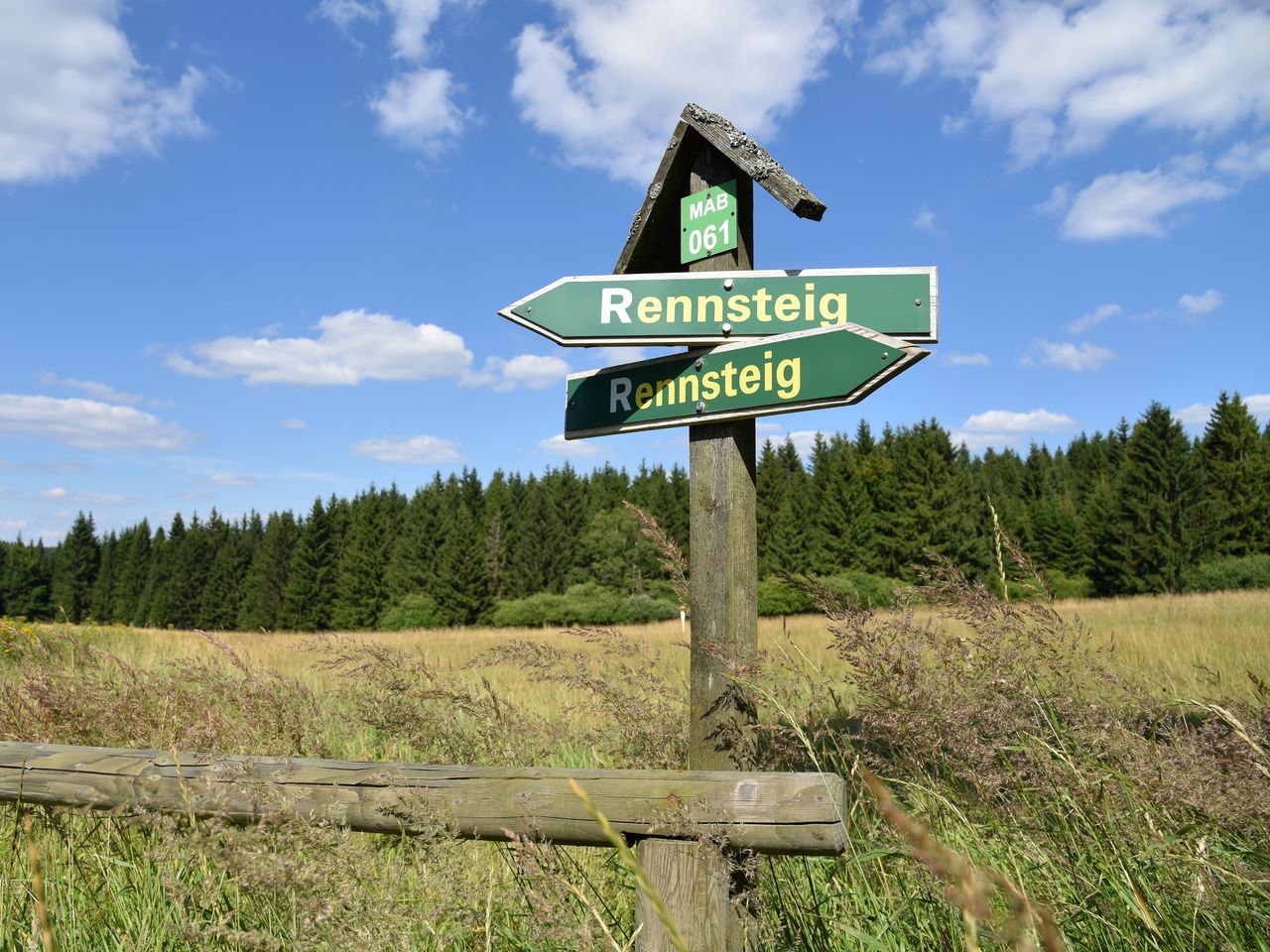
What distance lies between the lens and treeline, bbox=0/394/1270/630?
40.9m

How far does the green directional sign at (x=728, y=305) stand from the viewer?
2.75 metres

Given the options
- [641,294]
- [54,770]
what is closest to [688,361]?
[641,294]

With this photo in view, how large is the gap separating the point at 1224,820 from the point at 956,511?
148 ft

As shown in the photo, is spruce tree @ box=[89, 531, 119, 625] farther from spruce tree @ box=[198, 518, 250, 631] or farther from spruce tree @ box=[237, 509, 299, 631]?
spruce tree @ box=[237, 509, 299, 631]

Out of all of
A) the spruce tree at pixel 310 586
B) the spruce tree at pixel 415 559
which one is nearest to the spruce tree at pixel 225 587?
the spruce tree at pixel 310 586

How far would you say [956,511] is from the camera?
144 ft

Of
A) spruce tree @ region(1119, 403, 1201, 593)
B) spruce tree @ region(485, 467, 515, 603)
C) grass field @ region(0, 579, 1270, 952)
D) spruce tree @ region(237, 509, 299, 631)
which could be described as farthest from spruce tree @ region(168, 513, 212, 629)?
grass field @ region(0, 579, 1270, 952)

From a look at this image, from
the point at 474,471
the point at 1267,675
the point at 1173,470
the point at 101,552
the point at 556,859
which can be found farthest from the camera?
the point at 101,552

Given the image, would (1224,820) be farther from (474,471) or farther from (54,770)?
(474,471)

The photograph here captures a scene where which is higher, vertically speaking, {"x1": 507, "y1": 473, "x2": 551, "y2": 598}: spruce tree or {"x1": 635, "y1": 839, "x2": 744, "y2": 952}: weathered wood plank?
{"x1": 507, "y1": 473, "x2": 551, "y2": 598}: spruce tree

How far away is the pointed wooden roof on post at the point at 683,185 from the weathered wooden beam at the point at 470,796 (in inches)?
79.6

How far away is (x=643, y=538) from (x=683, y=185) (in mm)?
50817

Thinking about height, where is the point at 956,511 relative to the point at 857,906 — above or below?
→ above

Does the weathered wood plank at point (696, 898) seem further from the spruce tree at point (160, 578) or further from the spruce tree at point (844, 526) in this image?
the spruce tree at point (160, 578)
